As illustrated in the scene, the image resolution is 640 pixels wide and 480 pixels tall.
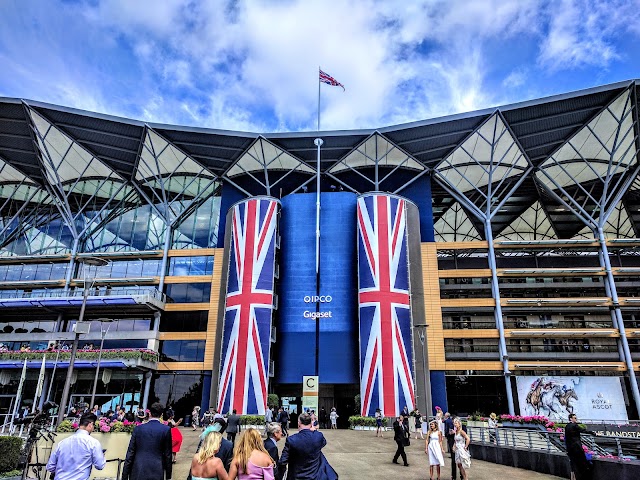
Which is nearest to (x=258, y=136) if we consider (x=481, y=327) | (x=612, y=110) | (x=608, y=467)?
(x=481, y=327)

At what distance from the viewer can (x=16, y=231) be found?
60.8 m

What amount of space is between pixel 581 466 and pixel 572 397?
41.0 m

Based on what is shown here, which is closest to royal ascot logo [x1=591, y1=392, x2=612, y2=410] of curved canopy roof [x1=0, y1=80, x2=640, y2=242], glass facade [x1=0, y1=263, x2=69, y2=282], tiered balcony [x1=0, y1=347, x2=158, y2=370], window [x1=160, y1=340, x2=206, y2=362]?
curved canopy roof [x1=0, y1=80, x2=640, y2=242]

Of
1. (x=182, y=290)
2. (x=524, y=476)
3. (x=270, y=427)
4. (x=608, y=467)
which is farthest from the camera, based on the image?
(x=182, y=290)

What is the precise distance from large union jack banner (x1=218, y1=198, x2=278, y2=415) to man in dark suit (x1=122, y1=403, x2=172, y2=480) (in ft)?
118

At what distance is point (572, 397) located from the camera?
46.7m

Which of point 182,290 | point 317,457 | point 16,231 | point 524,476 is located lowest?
point 524,476

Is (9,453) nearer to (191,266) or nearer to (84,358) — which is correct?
(84,358)

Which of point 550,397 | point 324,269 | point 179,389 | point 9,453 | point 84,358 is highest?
point 324,269

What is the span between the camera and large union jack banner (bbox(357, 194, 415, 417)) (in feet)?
135

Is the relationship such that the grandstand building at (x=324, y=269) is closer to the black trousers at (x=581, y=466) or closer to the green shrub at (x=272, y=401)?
the green shrub at (x=272, y=401)

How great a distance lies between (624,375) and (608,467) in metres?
42.6

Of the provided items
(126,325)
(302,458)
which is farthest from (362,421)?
(302,458)

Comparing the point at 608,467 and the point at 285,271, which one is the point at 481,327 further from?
the point at 608,467
